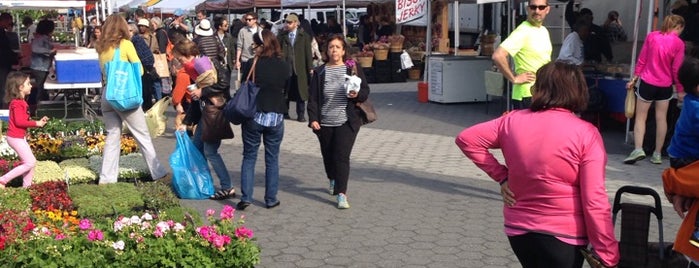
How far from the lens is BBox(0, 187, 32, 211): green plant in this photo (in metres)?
6.46

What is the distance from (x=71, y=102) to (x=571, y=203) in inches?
474

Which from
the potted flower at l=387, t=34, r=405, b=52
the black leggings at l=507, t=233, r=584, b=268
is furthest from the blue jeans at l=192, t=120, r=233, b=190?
the potted flower at l=387, t=34, r=405, b=52

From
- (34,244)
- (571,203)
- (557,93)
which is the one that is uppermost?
(557,93)

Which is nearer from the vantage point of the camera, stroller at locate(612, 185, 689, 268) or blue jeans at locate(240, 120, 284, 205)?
stroller at locate(612, 185, 689, 268)

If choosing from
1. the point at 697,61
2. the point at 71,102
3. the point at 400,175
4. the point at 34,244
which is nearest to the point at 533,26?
the point at 400,175

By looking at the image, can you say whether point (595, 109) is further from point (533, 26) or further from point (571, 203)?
point (571, 203)

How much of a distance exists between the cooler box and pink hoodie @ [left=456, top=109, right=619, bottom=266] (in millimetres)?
10076

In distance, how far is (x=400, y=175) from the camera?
29.6 ft

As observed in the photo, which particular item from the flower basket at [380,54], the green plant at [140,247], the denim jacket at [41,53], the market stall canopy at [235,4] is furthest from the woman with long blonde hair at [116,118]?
the market stall canopy at [235,4]

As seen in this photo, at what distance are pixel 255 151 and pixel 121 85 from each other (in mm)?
1458

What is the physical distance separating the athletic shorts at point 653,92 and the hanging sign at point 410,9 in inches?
257

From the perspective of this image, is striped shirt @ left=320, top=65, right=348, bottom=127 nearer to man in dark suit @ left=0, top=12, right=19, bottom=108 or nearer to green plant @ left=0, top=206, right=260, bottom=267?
green plant @ left=0, top=206, right=260, bottom=267

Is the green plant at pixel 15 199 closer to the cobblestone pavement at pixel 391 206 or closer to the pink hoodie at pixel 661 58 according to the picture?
the cobblestone pavement at pixel 391 206

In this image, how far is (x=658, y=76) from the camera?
9.18 meters
